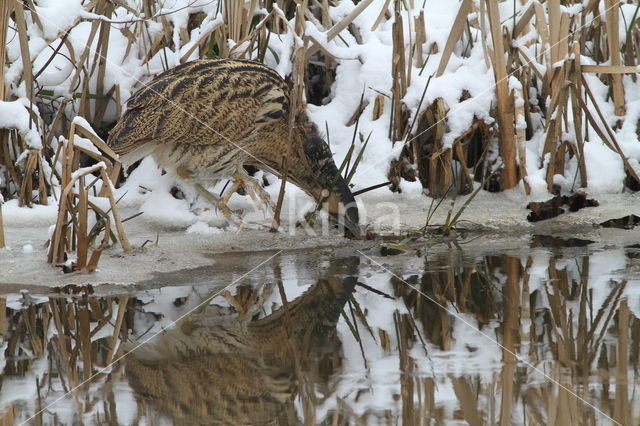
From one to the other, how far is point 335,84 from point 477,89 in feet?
2.76

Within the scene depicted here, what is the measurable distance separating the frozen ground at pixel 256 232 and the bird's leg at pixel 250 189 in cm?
7

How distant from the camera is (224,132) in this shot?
14.5ft

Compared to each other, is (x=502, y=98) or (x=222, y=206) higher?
(x=502, y=98)

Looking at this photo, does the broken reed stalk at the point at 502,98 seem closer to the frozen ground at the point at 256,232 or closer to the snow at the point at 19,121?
the frozen ground at the point at 256,232

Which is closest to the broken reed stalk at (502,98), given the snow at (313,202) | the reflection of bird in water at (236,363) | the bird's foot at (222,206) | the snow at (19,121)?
the snow at (313,202)

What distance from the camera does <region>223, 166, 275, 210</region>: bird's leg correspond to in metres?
4.45

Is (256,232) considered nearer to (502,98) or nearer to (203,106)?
(203,106)

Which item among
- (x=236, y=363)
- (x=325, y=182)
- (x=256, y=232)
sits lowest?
(x=236, y=363)

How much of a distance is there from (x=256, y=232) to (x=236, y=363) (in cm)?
177

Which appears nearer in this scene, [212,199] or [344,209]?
[344,209]

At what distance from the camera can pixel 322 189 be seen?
4633mm

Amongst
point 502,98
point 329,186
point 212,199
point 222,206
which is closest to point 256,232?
point 222,206

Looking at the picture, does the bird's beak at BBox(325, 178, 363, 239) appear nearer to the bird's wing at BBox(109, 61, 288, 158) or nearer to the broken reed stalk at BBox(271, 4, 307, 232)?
the broken reed stalk at BBox(271, 4, 307, 232)

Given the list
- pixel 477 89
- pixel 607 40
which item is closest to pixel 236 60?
pixel 477 89
